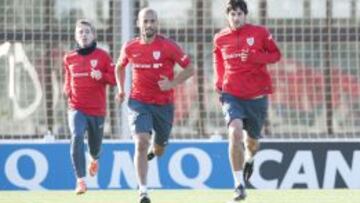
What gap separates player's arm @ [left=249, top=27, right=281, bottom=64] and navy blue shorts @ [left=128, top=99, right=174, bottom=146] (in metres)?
0.86

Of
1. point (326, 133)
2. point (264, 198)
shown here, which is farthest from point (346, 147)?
point (264, 198)

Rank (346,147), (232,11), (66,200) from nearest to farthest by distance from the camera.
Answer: (232,11) → (66,200) → (346,147)

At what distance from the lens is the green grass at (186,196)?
14734 millimetres

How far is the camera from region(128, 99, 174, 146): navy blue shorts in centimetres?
1394

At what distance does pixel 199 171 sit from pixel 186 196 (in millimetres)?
2407

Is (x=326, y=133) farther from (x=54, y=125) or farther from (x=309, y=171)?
(x=54, y=125)

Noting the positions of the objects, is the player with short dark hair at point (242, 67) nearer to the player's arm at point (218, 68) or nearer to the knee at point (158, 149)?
the player's arm at point (218, 68)

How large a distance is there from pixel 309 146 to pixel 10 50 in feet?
11.6

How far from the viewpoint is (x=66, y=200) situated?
49.5 ft

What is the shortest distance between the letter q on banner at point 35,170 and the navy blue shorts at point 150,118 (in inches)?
143

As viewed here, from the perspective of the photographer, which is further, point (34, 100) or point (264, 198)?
point (34, 100)

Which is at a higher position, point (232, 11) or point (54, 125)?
point (232, 11)

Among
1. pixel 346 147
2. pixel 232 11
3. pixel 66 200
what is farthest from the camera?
pixel 346 147

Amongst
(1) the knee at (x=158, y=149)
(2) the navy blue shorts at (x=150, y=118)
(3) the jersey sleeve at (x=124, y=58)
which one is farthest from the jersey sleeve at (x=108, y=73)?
(3) the jersey sleeve at (x=124, y=58)
